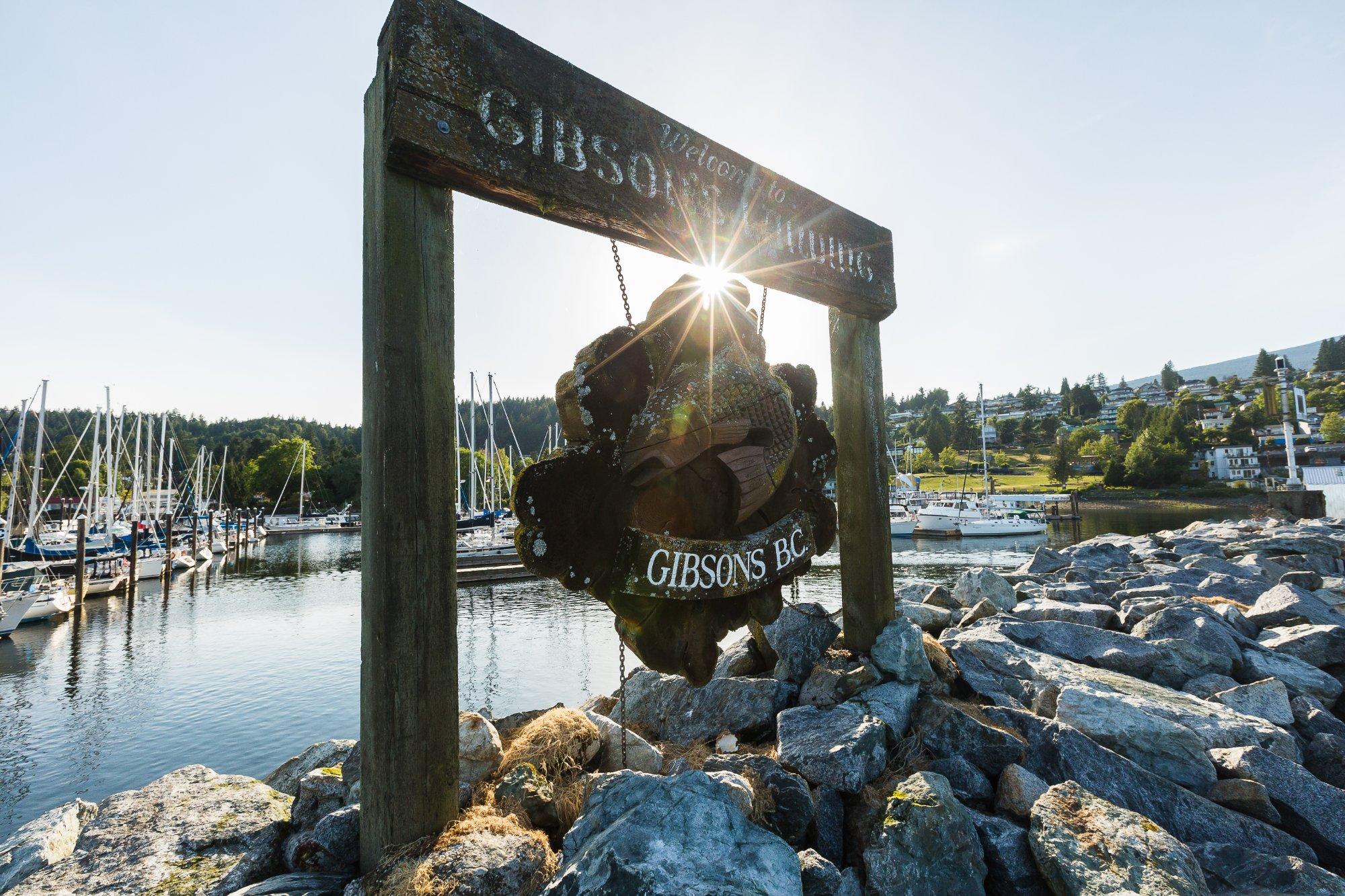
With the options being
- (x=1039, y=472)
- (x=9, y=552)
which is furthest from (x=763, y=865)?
(x=1039, y=472)

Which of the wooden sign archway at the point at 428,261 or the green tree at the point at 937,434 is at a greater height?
→ the green tree at the point at 937,434

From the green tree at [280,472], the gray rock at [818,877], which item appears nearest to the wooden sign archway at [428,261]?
the gray rock at [818,877]

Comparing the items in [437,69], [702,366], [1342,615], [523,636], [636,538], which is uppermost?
[437,69]

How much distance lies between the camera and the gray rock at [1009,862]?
266 cm

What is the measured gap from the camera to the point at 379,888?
235 cm

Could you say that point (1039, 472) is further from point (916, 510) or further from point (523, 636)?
point (523, 636)

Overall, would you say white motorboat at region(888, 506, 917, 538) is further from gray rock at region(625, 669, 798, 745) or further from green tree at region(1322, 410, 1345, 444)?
green tree at region(1322, 410, 1345, 444)

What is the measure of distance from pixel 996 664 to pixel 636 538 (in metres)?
3.36

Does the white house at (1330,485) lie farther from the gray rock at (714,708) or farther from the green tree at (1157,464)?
the gray rock at (714,708)

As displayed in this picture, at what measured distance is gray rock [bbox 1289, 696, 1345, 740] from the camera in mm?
4219

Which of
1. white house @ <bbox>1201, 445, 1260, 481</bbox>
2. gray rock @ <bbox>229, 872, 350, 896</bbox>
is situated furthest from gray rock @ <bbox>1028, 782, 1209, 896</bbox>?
white house @ <bbox>1201, 445, 1260, 481</bbox>

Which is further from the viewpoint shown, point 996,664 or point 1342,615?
point 1342,615

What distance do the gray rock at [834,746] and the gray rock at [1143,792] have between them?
2.86 ft

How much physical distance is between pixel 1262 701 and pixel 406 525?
540 cm
